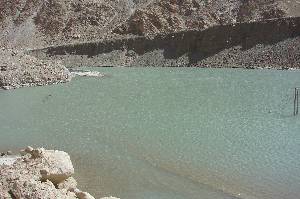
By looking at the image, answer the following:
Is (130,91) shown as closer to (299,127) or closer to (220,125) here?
(220,125)

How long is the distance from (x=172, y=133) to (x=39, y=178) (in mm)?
10546

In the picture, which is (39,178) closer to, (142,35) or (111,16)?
(142,35)

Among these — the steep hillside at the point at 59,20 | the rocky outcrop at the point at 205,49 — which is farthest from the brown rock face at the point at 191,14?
the rocky outcrop at the point at 205,49

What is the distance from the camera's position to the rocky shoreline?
12808 mm

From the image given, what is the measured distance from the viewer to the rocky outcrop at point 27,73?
48781 millimetres

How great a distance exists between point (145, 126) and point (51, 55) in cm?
4496

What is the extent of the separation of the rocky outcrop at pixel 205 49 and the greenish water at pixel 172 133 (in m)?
7.46

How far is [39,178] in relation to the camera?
15.3m

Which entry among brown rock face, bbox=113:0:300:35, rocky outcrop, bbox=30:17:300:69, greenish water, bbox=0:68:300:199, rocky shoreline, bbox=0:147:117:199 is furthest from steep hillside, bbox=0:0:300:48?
rocky shoreline, bbox=0:147:117:199

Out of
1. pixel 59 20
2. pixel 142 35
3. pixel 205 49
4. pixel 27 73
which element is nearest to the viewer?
pixel 27 73

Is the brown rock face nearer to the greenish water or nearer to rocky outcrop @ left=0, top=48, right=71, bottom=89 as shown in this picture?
rocky outcrop @ left=0, top=48, right=71, bottom=89

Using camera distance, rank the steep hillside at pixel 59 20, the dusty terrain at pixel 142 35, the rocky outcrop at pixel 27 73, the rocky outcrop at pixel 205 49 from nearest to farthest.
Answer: the rocky outcrop at pixel 27 73 → the dusty terrain at pixel 142 35 → the rocky outcrop at pixel 205 49 → the steep hillside at pixel 59 20

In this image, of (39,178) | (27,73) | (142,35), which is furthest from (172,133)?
(142,35)

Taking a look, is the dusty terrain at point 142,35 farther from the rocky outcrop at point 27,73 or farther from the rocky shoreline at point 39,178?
the rocky shoreline at point 39,178
